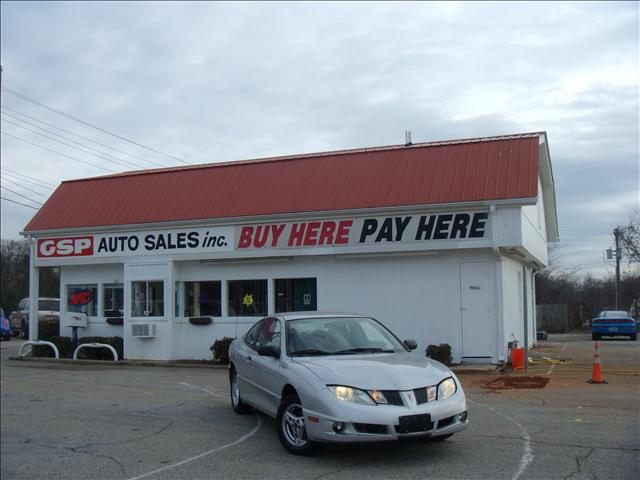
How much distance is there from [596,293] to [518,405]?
61.6 m

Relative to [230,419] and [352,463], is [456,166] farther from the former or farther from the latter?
[352,463]

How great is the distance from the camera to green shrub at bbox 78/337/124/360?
20.4 m

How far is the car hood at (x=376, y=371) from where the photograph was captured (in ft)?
24.3

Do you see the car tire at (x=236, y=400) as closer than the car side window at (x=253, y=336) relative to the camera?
No

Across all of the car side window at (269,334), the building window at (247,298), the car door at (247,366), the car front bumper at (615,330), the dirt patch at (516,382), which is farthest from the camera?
the car front bumper at (615,330)

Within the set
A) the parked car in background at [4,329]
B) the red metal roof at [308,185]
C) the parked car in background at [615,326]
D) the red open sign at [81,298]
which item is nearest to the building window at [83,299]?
the red open sign at [81,298]

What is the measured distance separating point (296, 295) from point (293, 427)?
35.7 feet

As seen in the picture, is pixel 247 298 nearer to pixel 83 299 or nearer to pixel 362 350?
pixel 83 299

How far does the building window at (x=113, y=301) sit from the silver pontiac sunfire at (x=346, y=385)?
41.6 feet

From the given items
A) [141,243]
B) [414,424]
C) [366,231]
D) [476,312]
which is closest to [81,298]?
[141,243]

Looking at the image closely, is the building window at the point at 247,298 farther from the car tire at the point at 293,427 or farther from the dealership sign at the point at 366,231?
the car tire at the point at 293,427

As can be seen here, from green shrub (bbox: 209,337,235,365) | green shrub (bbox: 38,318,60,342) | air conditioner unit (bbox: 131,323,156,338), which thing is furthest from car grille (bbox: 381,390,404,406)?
green shrub (bbox: 38,318,60,342)

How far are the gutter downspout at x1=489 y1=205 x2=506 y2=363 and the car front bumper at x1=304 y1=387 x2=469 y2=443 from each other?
30.4 ft

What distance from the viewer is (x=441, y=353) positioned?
16.1 meters
